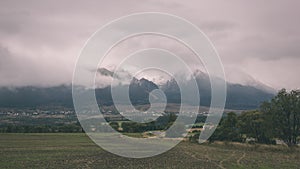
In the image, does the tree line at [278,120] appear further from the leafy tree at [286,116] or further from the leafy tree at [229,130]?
the leafy tree at [229,130]

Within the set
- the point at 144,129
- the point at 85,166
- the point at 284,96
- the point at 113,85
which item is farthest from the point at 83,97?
the point at 144,129

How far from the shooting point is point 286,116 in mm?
64625

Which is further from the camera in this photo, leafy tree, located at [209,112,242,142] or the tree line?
leafy tree, located at [209,112,242,142]

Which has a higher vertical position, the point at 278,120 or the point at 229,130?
the point at 278,120

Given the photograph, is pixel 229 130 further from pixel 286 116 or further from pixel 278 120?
pixel 286 116

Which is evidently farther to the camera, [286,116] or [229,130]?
[229,130]

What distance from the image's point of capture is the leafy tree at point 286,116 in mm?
63469

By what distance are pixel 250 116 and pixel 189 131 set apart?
3139 centimetres

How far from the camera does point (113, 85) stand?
37781 mm

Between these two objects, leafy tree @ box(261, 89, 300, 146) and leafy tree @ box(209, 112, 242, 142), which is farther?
leafy tree @ box(209, 112, 242, 142)

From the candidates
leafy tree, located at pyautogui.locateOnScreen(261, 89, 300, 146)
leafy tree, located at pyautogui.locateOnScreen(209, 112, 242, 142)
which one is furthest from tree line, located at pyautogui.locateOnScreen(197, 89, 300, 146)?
leafy tree, located at pyautogui.locateOnScreen(209, 112, 242, 142)

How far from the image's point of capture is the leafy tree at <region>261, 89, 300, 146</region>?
63.5 meters

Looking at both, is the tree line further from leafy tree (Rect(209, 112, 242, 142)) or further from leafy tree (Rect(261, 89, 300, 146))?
leafy tree (Rect(209, 112, 242, 142))

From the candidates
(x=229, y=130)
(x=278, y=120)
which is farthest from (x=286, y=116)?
(x=229, y=130)
